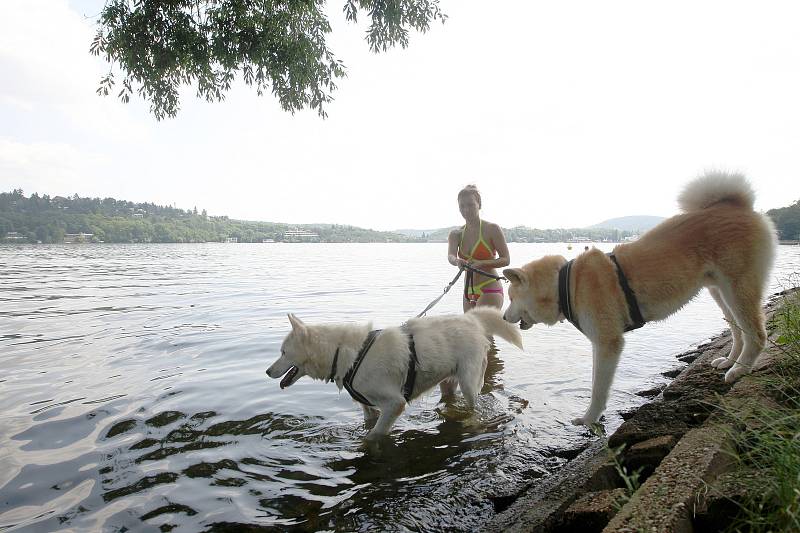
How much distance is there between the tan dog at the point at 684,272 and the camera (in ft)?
13.7

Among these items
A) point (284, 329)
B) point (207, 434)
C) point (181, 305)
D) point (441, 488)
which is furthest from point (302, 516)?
point (181, 305)

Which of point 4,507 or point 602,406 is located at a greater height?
point 602,406

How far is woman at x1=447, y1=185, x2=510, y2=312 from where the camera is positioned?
6.98 meters

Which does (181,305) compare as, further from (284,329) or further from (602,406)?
(602,406)

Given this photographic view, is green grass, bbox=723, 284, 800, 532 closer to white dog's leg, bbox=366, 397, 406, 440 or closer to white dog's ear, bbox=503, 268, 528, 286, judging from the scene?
white dog's ear, bbox=503, 268, 528, 286

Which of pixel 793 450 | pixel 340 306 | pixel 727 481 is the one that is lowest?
pixel 340 306

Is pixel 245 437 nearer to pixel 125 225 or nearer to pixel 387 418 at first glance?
pixel 387 418

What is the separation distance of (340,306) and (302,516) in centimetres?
1208

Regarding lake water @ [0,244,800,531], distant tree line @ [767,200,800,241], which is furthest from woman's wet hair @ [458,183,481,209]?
distant tree line @ [767,200,800,241]

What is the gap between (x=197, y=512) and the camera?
11.7 ft

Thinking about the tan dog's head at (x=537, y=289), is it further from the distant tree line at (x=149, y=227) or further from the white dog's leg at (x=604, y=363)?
the distant tree line at (x=149, y=227)

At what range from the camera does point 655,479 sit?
7.52ft

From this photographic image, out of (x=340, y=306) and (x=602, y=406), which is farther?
(x=340, y=306)

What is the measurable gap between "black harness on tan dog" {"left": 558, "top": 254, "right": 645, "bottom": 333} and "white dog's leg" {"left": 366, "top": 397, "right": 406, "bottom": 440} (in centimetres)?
194
